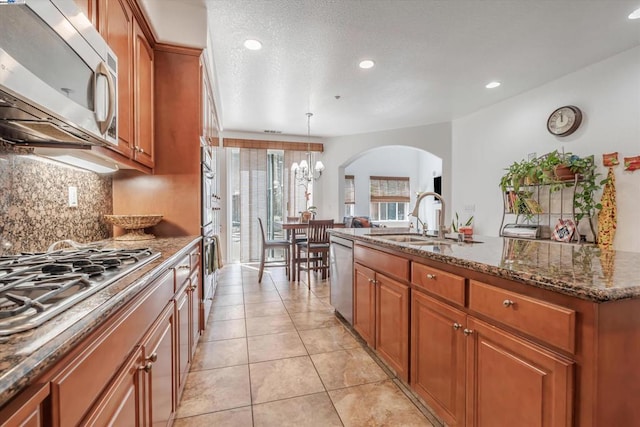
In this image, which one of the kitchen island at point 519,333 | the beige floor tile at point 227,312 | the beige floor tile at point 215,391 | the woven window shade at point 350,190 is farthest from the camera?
the woven window shade at point 350,190

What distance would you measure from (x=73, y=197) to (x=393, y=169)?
8.60 m

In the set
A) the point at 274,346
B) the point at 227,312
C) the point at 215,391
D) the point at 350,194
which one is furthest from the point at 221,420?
the point at 350,194

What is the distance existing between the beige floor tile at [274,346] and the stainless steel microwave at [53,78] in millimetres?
1747

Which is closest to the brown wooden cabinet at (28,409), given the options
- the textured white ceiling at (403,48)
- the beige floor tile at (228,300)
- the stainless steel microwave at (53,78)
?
the stainless steel microwave at (53,78)

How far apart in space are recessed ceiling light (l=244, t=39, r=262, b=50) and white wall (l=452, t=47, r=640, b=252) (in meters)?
3.40

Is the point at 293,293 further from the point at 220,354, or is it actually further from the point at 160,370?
the point at 160,370

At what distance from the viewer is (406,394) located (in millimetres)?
1782

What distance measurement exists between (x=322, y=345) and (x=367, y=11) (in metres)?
2.68

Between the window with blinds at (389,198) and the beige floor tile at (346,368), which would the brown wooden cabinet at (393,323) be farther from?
the window with blinds at (389,198)

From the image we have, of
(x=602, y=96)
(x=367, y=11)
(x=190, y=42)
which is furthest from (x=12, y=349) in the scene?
(x=602, y=96)

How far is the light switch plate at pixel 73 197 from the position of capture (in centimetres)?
169

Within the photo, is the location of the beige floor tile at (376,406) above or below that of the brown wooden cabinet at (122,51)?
below

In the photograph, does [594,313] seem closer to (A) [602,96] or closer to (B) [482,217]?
(A) [602,96]

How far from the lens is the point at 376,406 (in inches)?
66.2
